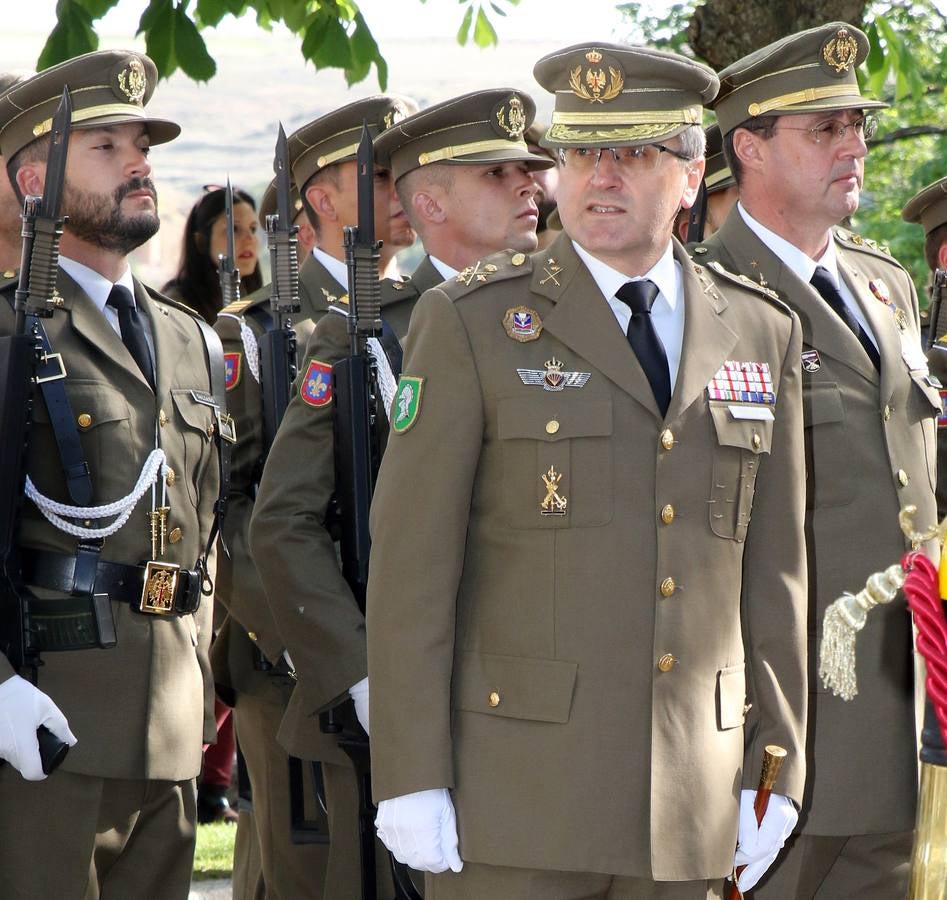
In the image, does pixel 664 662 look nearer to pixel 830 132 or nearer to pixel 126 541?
pixel 126 541

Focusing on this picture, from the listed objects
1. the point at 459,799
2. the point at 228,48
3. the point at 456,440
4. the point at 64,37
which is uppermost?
the point at 228,48

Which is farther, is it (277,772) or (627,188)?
(277,772)

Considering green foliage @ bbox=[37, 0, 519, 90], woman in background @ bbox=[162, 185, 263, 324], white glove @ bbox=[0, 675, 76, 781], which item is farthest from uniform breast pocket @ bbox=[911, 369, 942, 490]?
woman in background @ bbox=[162, 185, 263, 324]

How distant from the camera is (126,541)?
3.71 m

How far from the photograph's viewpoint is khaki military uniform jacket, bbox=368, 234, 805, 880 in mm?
2822

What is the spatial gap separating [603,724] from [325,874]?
1.89m

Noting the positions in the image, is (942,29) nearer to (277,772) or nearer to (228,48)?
(277,772)

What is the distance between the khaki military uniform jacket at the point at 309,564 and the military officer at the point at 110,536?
17cm

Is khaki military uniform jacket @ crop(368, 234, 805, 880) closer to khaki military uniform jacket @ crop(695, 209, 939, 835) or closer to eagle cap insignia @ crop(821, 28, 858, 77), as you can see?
khaki military uniform jacket @ crop(695, 209, 939, 835)

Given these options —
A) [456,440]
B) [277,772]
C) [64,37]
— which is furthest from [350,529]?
[64,37]

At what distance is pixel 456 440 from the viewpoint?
2.84m

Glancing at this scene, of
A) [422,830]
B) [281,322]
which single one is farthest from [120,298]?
[422,830]

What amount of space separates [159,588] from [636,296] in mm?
1389

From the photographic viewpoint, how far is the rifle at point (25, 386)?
3.46 metres
